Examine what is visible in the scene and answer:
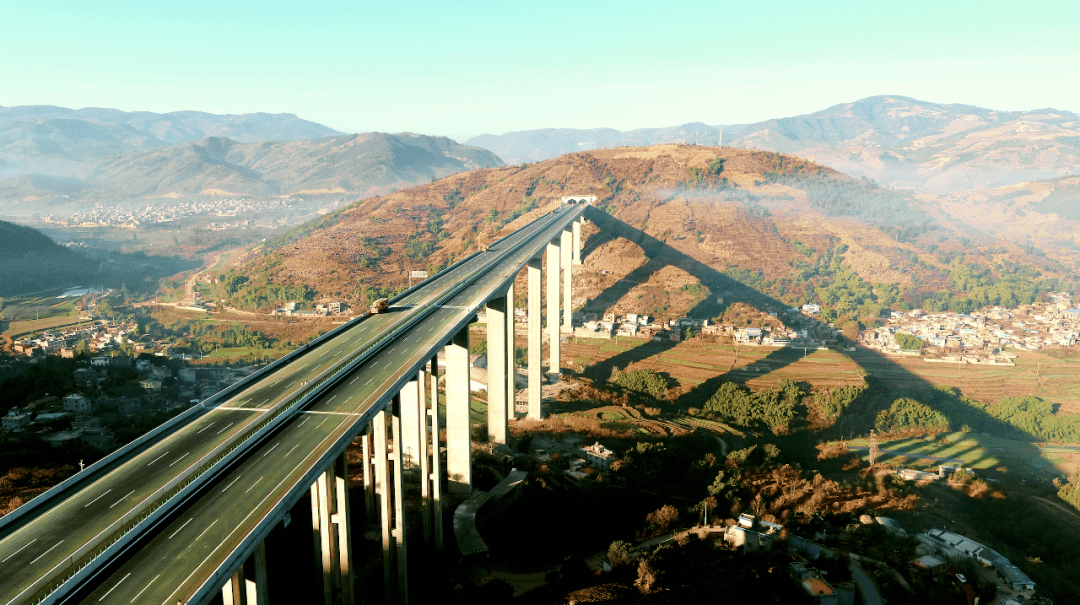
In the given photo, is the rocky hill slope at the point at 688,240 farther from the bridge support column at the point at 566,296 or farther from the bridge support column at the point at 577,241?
the bridge support column at the point at 566,296

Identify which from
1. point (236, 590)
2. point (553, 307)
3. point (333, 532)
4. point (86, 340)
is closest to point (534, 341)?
point (553, 307)

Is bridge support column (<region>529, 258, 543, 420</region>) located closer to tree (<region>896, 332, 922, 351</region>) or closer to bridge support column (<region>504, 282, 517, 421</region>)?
bridge support column (<region>504, 282, 517, 421</region>)

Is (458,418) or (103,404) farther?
(103,404)

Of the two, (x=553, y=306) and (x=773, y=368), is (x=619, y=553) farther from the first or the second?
(x=773, y=368)

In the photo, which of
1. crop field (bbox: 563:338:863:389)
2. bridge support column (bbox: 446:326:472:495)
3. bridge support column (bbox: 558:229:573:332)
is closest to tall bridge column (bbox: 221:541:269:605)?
bridge support column (bbox: 446:326:472:495)

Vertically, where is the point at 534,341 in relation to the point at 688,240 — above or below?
below

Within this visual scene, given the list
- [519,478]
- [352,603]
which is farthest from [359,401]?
[519,478]
